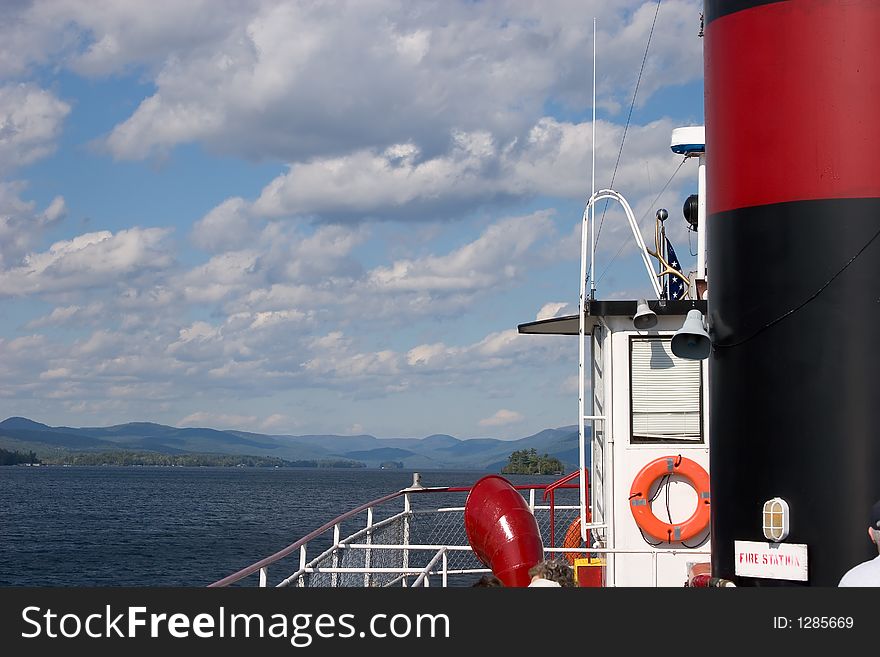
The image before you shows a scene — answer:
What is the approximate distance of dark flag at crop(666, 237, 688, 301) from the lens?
42.8ft

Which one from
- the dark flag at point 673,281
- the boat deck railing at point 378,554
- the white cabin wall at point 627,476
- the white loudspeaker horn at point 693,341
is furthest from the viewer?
the dark flag at point 673,281

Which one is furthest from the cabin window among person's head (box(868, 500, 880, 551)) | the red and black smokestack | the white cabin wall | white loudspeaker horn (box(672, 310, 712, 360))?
person's head (box(868, 500, 880, 551))

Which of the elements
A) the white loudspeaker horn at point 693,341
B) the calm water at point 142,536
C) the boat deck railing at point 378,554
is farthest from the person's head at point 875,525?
the calm water at point 142,536

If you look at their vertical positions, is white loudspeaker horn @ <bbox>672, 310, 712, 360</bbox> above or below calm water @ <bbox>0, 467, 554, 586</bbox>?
above

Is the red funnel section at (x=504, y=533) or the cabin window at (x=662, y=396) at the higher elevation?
the cabin window at (x=662, y=396)

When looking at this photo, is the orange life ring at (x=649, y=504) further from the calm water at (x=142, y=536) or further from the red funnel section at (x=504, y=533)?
the calm water at (x=142, y=536)

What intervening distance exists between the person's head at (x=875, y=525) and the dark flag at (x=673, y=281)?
748cm

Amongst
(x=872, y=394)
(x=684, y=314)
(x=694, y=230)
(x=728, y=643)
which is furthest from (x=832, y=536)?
(x=694, y=230)

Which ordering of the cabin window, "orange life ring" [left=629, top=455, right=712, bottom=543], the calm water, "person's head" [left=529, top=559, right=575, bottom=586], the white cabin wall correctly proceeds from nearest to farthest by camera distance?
1. "person's head" [left=529, top=559, right=575, bottom=586]
2. "orange life ring" [left=629, top=455, right=712, bottom=543]
3. the white cabin wall
4. the cabin window
5. the calm water

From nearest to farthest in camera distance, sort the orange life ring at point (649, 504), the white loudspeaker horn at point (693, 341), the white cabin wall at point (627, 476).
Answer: the white loudspeaker horn at point (693, 341) < the orange life ring at point (649, 504) < the white cabin wall at point (627, 476)

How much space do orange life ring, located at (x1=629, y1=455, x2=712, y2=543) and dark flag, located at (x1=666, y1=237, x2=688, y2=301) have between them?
239cm

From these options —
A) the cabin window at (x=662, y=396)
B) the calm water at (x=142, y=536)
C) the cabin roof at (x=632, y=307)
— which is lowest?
the calm water at (x=142, y=536)

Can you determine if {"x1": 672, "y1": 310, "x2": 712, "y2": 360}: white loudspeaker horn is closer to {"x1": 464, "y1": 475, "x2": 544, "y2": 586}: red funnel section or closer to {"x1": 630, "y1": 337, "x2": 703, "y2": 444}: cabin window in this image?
Result: {"x1": 464, "y1": 475, "x2": 544, "y2": 586}: red funnel section

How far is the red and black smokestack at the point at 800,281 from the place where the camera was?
5.61 metres
